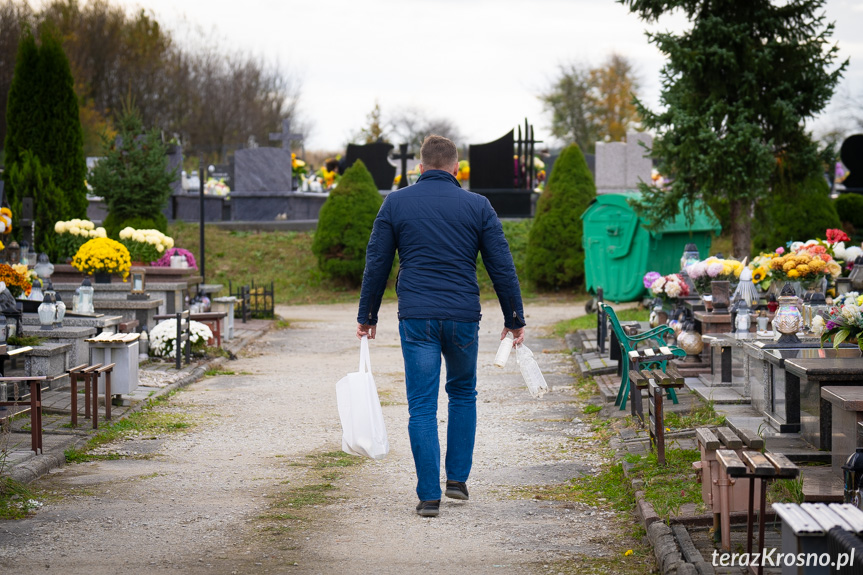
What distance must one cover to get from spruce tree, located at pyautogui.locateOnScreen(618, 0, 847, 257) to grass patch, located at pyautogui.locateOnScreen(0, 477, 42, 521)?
12349mm

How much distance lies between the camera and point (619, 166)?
26766 mm

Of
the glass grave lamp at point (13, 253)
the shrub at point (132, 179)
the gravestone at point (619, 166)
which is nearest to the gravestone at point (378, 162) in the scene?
the gravestone at point (619, 166)

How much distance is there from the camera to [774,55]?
1638cm

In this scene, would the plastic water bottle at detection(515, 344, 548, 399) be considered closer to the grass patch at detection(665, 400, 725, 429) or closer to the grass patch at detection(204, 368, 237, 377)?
the grass patch at detection(665, 400, 725, 429)

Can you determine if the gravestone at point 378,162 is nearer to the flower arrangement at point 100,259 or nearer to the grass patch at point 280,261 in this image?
the grass patch at point 280,261

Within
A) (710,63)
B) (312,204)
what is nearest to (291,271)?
(312,204)

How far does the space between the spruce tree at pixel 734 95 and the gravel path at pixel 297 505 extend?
7706mm

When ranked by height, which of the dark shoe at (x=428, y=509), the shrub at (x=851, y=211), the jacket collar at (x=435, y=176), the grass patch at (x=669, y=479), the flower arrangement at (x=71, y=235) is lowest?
the dark shoe at (x=428, y=509)

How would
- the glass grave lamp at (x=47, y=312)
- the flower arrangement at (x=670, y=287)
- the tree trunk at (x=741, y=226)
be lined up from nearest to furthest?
the glass grave lamp at (x=47, y=312)
the flower arrangement at (x=670, y=287)
the tree trunk at (x=741, y=226)

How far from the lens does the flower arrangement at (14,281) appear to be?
9.81 metres

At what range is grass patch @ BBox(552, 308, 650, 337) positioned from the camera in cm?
1549

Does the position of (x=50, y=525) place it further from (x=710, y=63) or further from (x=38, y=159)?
(x=710, y=63)

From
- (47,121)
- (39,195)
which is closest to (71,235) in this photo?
(39,195)

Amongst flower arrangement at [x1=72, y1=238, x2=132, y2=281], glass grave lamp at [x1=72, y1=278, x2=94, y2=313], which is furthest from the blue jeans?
flower arrangement at [x1=72, y1=238, x2=132, y2=281]
